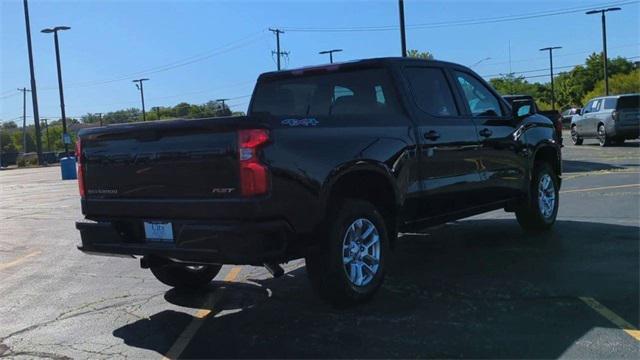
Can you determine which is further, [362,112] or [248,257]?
[362,112]

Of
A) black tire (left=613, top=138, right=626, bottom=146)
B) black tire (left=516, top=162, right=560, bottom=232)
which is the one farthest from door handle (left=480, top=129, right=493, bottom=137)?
black tire (left=613, top=138, right=626, bottom=146)

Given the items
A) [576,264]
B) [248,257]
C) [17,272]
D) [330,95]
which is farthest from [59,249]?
[576,264]

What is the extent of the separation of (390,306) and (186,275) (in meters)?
2.05

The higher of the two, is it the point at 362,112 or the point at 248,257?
the point at 362,112

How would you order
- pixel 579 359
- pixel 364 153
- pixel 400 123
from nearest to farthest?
1. pixel 579 359
2. pixel 364 153
3. pixel 400 123

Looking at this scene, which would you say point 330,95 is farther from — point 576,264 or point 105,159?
point 576,264

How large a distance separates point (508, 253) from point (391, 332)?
2.82 metres

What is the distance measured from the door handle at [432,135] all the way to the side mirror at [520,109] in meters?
1.83

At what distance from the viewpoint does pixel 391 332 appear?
470 centimetres

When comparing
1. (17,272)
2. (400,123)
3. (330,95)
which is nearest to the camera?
(400,123)

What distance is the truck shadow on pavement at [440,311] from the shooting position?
4426 millimetres

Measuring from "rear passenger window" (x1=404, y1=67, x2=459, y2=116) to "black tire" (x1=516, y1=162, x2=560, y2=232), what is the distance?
195 cm

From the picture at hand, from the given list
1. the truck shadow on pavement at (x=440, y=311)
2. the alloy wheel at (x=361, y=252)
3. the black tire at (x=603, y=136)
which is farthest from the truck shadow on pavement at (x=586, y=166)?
the alloy wheel at (x=361, y=252)

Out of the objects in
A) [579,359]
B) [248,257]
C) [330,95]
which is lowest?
[579,359]
